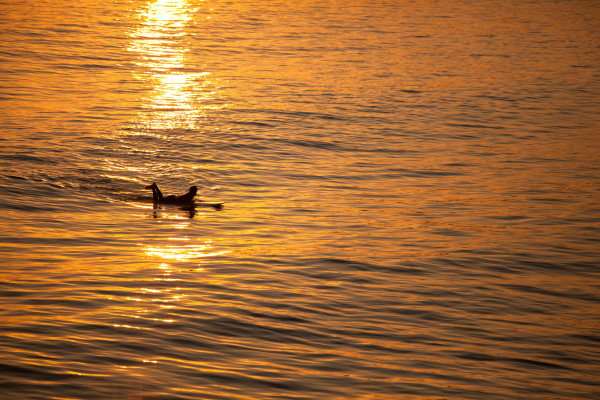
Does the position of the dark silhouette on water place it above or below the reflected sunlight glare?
below

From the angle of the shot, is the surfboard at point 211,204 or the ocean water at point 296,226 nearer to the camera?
the ocean water at point 296,226

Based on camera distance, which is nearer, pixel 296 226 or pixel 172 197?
pixel 296 226

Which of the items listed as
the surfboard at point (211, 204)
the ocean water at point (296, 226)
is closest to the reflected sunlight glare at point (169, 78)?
the ocean water at point (296, 226)

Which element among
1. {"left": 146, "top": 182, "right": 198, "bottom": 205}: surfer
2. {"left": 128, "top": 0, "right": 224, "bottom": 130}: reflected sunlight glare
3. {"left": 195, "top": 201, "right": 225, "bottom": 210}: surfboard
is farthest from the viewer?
{"left": 128, "top": 0, "right": 224, "bottom": 130}: reflected sunlight glare

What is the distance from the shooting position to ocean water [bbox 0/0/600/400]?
33.4ft

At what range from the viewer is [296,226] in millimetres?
15977

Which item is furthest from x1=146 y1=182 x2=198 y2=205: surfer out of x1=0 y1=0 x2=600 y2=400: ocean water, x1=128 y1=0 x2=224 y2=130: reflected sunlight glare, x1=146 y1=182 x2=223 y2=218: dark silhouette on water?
x1=128 y1=0 x2=224 y2=130: reflected sunlight glare

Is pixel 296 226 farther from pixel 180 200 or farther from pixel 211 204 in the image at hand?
pixel 180 200

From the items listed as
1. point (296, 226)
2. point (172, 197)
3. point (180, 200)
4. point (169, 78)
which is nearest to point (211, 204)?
point (180, 200)

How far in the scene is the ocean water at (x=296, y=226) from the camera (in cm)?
1020

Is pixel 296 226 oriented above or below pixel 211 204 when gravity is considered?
below

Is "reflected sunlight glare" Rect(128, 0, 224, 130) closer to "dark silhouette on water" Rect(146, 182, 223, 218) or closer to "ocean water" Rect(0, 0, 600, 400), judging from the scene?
"ocean water" Rect(0, 0, 600, 400)

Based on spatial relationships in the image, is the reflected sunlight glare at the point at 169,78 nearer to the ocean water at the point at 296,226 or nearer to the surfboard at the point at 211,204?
the ocean water at the point at 296,226

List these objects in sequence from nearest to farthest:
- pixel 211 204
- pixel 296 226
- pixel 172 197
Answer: pixel 296 226 < pixel 172 197 < pixel 211 204
